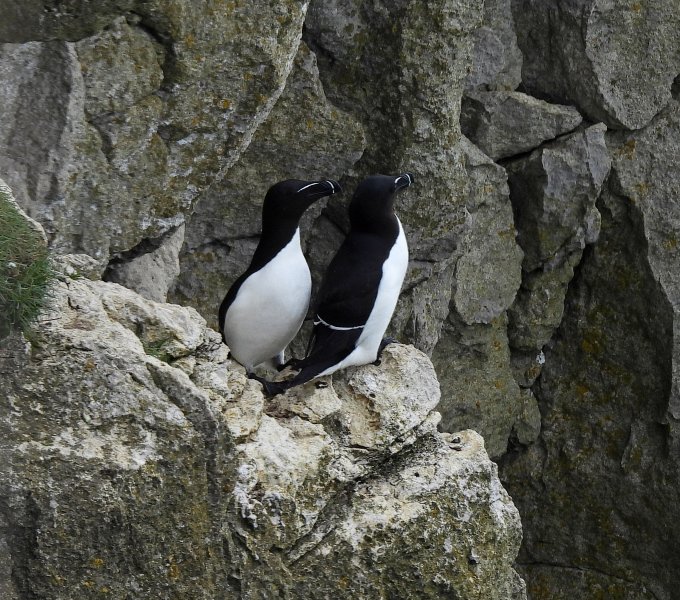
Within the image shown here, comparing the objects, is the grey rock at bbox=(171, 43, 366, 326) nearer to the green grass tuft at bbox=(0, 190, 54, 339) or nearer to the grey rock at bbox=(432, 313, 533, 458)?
the grey rock at bbox=(432, 313, 533, 458)

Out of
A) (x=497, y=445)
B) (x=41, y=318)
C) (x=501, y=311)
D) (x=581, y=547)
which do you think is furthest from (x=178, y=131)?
(x=581, y=547)

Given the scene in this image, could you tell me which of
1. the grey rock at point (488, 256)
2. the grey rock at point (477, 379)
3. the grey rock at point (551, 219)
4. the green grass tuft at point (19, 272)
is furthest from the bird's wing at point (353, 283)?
the grey rock at point (551, 219)

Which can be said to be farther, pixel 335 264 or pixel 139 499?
pixel 335 264

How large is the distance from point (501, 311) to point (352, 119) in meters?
2.82

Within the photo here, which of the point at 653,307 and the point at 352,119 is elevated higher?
the point at 352,119

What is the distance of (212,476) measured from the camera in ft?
13.0

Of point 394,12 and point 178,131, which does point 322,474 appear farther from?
point 394,12

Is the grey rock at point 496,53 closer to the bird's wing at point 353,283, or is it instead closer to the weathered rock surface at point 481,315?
the weathered rock surface at point 481,315

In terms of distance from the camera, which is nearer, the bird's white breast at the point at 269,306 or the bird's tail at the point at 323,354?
the bird's tail at the point at 323,354

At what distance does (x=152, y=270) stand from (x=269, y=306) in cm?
76

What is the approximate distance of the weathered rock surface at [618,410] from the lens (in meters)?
9.54

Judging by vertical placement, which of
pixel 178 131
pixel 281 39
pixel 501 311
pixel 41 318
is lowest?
pixel 501 311

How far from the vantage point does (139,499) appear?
3695mm

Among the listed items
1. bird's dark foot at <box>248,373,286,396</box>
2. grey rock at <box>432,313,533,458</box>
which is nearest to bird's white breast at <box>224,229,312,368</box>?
bird's dark foot at <box>248,373,286,396</box>
